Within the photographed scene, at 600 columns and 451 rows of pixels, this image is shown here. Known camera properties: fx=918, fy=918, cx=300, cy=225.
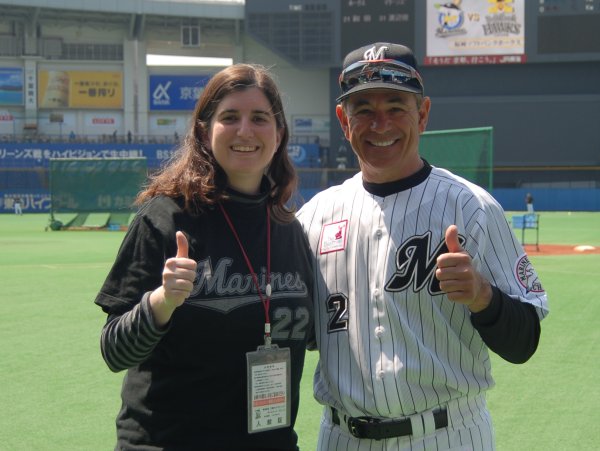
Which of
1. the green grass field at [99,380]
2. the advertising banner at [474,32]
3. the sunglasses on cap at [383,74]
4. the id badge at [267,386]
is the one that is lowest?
the green grass field at [99,380]

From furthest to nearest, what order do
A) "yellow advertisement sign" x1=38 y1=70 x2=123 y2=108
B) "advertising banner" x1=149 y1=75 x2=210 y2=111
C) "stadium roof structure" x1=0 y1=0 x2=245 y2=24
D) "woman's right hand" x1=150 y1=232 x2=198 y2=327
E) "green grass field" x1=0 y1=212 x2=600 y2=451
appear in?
"advertising banner" x1=149 y1=75 x2=210 y2=111, "yellow advertisement sign" x1=38 y1=70 x2=123 y2=108, "stadium roof structure" x1=0 y1=0 x2=245 y2=24, "green grass field" x1=0 y1=212 x2=600 y2=451, "woman's right hand" x1=150 y1=232 x2=198 y2=327

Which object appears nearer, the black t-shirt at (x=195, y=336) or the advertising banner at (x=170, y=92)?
the black t-shirt at (x=195, y=336)

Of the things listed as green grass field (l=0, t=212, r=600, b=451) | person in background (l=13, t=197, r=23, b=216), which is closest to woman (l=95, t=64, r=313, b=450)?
green grass field (l=0, t=212, r=600, b=451)

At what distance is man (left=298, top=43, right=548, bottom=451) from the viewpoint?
270 cm

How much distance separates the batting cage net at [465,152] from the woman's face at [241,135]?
1439cm

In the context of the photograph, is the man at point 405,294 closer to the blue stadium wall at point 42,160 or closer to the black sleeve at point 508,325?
the black sleeve at point 508,325

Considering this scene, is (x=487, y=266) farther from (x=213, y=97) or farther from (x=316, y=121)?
(x=316, y=121)

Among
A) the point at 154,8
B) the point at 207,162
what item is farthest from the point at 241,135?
the point at 154,8

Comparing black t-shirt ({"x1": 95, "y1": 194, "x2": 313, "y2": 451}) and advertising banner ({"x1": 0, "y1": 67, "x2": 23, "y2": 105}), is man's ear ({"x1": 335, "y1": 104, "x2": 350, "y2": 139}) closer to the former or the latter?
black t-shirt ({"x1": 95, "y1": 194, "x2": 313, "y2": 451})

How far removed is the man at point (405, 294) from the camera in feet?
8.86

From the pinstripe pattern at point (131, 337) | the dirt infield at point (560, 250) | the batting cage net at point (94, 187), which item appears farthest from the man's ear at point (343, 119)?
the batting cage net at point (94, 187)

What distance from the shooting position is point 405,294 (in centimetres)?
273

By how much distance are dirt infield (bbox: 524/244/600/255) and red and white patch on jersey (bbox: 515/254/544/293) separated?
15.4m

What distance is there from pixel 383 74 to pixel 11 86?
5122 centimetres
